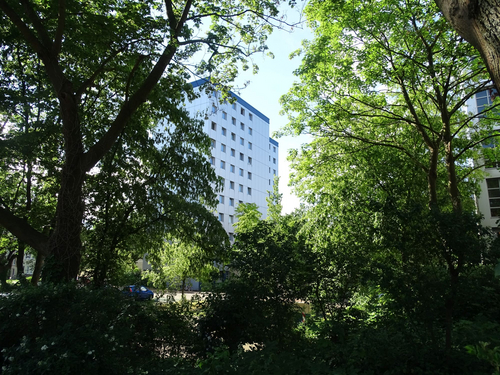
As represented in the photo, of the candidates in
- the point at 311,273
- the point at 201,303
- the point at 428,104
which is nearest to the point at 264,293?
the point at 311,273

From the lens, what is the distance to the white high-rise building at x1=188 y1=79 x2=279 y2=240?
44.9 meters

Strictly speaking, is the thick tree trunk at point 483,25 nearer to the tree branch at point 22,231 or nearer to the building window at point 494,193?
the tree branch at point 22,231

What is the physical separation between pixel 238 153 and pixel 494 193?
31.5 m

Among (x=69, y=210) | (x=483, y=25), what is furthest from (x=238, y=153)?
(x=483, y=25)

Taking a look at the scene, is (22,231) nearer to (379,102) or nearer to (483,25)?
(483,25)

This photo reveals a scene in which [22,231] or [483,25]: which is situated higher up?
[483,25]

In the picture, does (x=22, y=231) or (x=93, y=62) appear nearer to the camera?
(x=22, y=231)

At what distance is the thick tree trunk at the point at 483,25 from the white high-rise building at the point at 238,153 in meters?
38.8

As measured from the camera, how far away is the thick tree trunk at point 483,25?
8.24ft

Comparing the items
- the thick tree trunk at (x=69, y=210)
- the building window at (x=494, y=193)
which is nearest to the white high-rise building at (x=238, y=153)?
the building window at (x=494, y=193)

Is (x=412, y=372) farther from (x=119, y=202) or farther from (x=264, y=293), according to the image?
(x=119, y=202)

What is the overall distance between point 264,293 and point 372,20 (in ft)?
27.1

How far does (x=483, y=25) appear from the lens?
260 centimetres

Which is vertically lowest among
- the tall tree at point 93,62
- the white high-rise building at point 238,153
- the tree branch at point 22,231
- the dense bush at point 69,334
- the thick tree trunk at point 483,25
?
the dense bush at point 69,334
